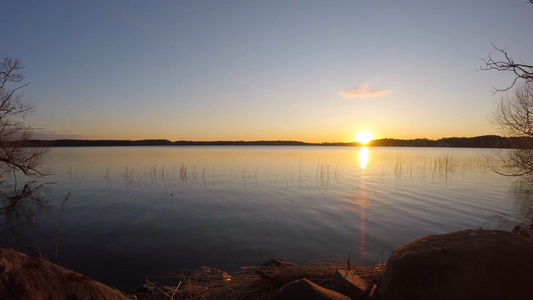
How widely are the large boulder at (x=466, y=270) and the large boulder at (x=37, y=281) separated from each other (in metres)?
2.92

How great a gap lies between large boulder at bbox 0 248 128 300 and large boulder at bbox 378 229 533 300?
2923mm

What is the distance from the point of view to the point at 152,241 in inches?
412

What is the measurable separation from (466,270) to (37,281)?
3.79m

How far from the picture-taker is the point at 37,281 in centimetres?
211

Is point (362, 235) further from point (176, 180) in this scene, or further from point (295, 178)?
point (176, 180)

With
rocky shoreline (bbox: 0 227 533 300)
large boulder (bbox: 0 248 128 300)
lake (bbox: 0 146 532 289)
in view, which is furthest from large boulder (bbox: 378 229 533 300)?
large boulder (bbox: 0 248 128 300)

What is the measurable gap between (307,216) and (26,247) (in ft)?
36.8

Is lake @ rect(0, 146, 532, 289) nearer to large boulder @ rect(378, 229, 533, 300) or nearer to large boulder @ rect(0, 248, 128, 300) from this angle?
large boulder @ rect(378, 229, 533, 300)

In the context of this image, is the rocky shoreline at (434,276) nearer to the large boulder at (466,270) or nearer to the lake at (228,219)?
the large boulder at (466,270)

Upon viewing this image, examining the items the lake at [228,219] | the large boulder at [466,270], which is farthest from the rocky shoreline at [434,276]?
the lake at [228,219]

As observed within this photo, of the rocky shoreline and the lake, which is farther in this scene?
the lake

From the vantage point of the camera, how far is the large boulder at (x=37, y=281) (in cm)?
197

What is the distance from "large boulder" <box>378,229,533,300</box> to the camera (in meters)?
2.74

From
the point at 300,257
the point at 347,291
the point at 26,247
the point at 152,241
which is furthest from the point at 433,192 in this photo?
the point at 26,247
